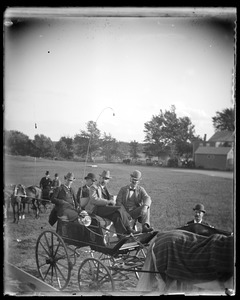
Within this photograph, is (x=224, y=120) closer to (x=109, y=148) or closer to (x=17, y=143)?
(x=109, y=148)

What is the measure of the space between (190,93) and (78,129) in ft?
4.06

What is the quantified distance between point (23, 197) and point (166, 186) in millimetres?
1578

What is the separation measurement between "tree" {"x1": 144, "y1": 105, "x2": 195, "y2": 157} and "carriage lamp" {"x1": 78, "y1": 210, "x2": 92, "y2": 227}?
0.92 metres

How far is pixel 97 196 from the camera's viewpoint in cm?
406

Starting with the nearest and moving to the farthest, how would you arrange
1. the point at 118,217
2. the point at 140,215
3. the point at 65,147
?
the point at 118,217
the point at 140,215
the point at 65,147

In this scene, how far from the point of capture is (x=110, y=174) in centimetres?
407

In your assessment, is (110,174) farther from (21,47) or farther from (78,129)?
(21,47)

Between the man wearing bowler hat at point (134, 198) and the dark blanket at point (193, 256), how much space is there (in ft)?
1.30

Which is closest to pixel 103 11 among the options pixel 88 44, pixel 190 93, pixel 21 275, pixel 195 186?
pixel 88 44

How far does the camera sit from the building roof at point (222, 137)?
3.96m

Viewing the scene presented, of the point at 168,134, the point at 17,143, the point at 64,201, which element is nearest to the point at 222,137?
the point at 168,134

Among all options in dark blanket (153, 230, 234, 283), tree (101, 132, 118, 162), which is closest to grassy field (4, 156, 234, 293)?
tree (101, 132, 118, 162)

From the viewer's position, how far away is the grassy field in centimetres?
398

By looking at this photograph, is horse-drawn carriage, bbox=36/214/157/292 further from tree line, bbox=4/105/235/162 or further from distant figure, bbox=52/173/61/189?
tree line, bbox=4/105/235/162
